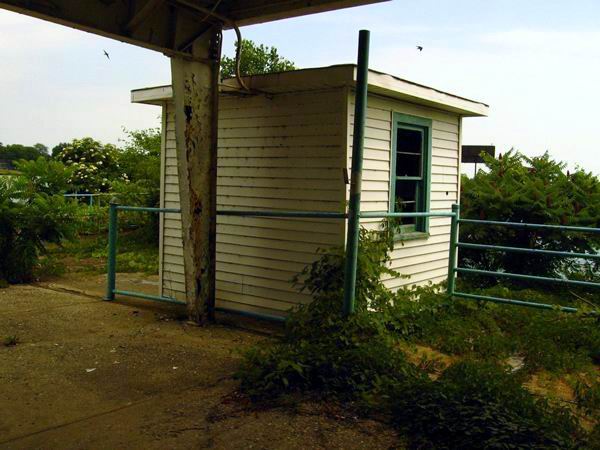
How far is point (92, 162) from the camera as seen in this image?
77.4 ft

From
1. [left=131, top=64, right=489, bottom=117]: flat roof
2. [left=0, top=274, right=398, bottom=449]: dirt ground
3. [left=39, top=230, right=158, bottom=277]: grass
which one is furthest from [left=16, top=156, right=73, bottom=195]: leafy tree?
[left=0, top=274, right=398, bottom=449]: dirt ground

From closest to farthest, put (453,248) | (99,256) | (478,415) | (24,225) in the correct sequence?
(478,415) → (453,248) → (24,225) → (99,256)

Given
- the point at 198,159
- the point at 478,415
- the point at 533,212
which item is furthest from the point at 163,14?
the point at 533,212

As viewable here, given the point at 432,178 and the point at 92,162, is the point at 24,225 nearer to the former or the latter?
the point at 432,178

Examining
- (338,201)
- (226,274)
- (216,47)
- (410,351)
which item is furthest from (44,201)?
→ (410,351)

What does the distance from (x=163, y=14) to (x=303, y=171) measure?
2238 millimetres

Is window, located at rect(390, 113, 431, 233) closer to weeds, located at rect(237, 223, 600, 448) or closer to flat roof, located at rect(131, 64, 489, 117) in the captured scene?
flat roof, located at rect(131, 64, 489, 117)

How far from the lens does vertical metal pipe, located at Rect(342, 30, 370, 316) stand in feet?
16.9

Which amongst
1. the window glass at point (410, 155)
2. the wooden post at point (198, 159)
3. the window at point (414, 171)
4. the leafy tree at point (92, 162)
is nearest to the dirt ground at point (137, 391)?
the wooden post at point (198, 159)

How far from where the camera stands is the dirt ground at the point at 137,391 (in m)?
3.66

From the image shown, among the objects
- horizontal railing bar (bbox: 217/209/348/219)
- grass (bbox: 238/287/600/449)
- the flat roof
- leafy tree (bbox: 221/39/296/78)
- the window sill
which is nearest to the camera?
grass (bbox: 238/287/600/449)

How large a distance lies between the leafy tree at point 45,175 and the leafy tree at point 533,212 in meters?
6.61

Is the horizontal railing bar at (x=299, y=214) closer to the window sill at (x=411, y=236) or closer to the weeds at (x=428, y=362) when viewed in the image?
the weeds at (x=428, y=362)

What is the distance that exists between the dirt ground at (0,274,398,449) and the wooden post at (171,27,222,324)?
510 millimetres
